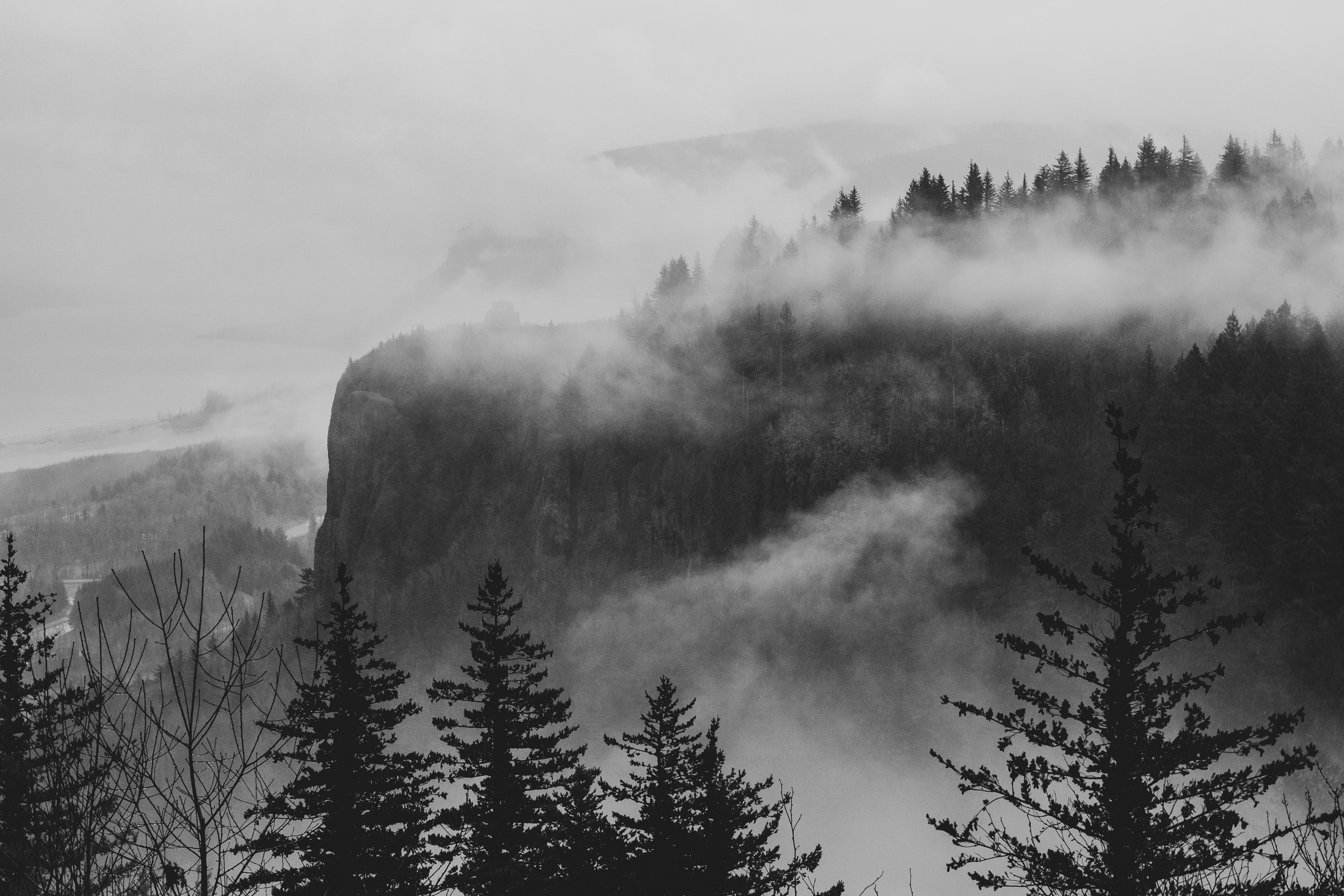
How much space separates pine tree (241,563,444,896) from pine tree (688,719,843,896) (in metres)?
5.64

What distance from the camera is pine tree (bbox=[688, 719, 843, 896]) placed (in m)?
17.1

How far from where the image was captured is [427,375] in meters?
119

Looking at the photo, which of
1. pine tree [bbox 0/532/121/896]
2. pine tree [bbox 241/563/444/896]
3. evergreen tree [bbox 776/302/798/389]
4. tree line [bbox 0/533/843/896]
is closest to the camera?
pine tree [bbox 0/532/121/896]

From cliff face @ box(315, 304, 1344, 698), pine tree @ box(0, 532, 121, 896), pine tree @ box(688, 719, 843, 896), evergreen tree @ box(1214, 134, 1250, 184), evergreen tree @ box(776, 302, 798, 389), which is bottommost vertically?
pine tree @ box(688, 719, 843, 896)

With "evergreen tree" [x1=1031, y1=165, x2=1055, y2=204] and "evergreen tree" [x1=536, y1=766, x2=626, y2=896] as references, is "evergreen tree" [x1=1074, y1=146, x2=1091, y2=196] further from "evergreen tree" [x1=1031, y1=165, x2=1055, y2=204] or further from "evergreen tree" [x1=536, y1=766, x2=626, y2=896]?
"evergreen tree" [x1=536, y1=766, x2=626, y2=896]

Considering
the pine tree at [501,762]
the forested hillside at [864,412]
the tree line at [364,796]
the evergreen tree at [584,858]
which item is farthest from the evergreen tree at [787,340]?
the evergreen tree at [584,858]

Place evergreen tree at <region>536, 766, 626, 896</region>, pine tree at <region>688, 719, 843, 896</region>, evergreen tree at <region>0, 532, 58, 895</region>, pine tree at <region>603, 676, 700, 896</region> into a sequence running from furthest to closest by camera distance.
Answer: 1. evergreen tree at <region>536, 766, 626, 896</region>
2. pine tree at <region>688, 719, 843, 896</region>
3. pine tree at <region>603, 676, 700, 896</region>
4. evergreen tree at <region>0, 532, 58, 895</region>

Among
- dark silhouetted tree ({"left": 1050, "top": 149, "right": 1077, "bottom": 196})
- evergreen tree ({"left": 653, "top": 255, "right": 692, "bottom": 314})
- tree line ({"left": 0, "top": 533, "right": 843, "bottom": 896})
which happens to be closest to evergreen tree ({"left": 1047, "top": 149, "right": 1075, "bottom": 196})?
dark silhouetted tree ({"left": 1050, "top": 149, "right": 1077, "bottom": 196})

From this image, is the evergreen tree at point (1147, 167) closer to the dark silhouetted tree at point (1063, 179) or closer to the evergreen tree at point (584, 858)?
the dark silhouetted tree at point (1063, 179)

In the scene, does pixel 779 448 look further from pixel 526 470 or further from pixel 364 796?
pixel 364 796

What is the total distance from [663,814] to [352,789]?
27.4ft

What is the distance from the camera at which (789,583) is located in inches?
3371

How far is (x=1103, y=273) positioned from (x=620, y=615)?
57.6 metres

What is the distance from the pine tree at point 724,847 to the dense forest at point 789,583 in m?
0.11
